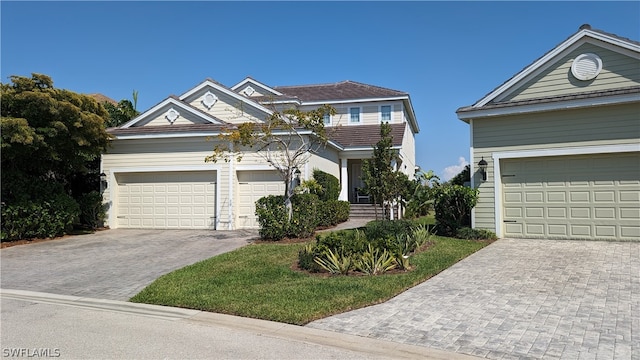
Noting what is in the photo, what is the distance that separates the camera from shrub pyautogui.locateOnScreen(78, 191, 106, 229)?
53.0 ft

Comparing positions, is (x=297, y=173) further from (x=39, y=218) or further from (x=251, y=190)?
(x=39, y=218)

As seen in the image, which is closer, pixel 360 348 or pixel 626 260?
pixel 360 348

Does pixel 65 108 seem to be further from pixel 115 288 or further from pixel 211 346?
pixel 211 346

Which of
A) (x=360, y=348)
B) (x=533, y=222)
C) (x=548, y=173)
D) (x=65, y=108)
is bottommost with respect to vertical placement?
(x=360, y=348)

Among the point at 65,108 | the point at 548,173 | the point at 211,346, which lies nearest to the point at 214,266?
the point at 211,346

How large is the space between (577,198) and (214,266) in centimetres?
976

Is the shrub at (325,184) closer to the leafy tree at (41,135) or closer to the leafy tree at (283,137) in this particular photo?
the leafy tree at (283,137)

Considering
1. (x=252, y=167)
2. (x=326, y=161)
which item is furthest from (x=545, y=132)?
(x=252, y=167)

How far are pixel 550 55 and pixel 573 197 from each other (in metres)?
4.04

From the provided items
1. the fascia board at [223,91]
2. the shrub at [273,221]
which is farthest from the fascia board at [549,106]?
the fascia board at [223,91]

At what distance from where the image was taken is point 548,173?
1191 cm

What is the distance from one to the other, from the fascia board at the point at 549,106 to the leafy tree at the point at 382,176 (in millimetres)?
2964

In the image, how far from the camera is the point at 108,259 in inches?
417

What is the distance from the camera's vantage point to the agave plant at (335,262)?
27.0ft
